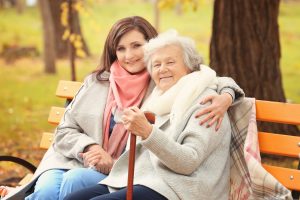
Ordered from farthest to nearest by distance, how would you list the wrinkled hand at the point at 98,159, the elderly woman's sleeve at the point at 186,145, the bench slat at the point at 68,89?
1. the bench slat at the point at 68,89
2. the wrinkled hand at the point at 98,159
3. the elderly woman's sleeve at the point at 186,145

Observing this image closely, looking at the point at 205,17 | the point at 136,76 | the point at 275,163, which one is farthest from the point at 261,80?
the point at 205,17

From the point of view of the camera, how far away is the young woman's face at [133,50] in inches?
141

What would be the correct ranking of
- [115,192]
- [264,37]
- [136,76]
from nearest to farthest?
[115,192]
[136,76]
[264,37]

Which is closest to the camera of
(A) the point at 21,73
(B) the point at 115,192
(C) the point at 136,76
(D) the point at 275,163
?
(B) the point at 115,192

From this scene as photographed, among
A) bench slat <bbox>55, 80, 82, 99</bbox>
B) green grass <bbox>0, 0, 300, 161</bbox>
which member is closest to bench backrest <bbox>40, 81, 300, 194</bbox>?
bench slat <bbox>55, 80, 82, 99</bbox>

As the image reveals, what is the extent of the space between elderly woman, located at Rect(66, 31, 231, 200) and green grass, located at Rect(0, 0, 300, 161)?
386cm

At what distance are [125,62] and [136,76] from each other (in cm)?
11

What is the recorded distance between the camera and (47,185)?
3.34m

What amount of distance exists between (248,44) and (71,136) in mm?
2015

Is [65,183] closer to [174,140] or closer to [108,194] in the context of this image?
[108,194]

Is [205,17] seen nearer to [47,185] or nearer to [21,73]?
[21,73]

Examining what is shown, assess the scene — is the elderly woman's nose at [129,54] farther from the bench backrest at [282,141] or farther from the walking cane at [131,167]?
the walking cane at [131,167]

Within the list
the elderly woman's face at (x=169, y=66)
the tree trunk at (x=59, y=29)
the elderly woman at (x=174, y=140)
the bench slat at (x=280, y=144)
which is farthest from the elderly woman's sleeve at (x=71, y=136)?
the tree trunk at (x=59, y=29)

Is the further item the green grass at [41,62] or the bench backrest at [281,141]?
the green grass at [41,62]
